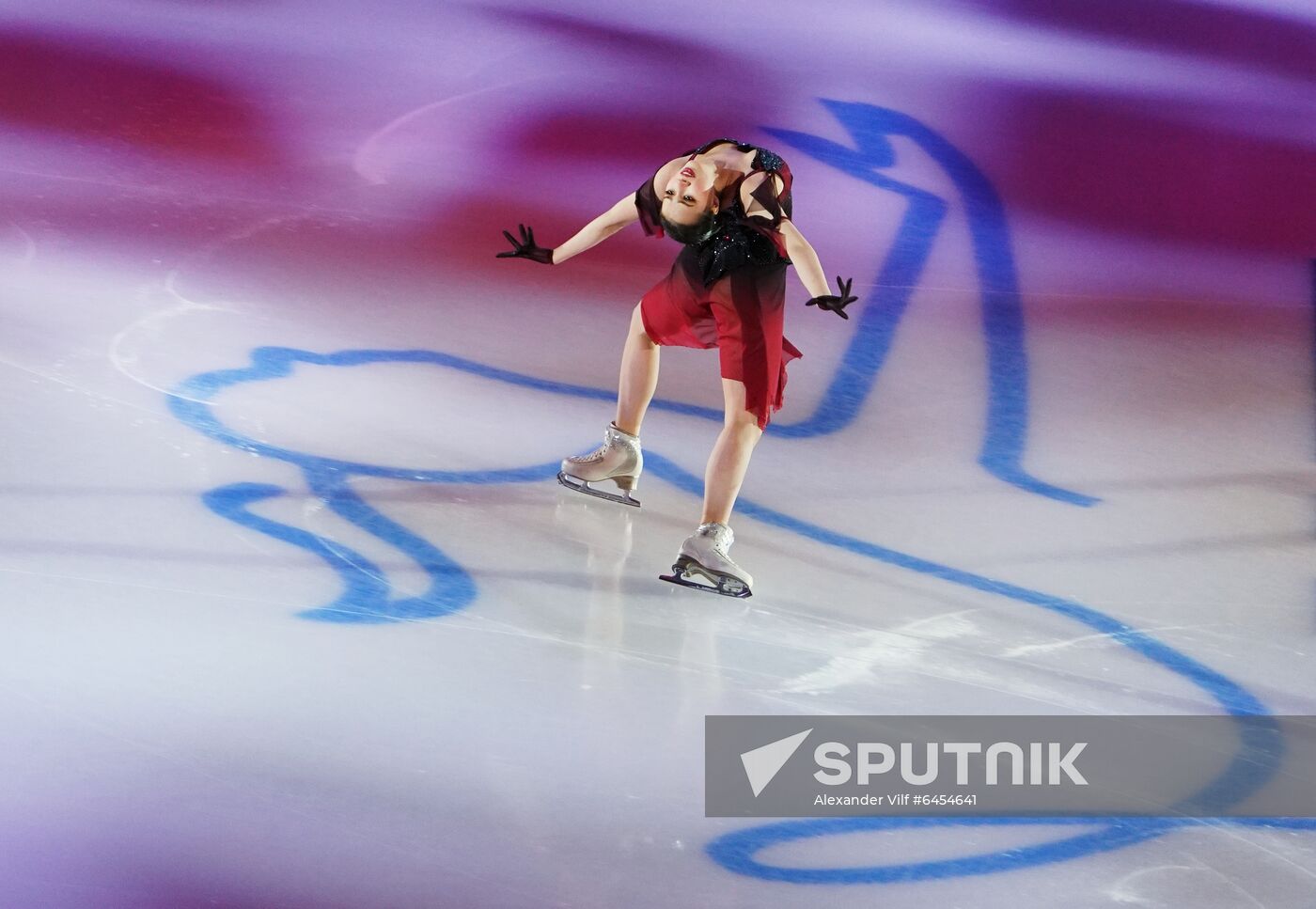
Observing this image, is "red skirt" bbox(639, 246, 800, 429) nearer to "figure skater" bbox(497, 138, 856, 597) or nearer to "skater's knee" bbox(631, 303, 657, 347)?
"figure skater" bbox(497, 138, 856, 597)

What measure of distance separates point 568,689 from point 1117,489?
6.75 feet

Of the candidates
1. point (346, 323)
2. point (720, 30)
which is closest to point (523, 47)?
point (720, 30)

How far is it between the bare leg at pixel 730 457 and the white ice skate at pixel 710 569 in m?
0.10

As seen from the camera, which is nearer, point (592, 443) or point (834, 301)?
point (834, 301)

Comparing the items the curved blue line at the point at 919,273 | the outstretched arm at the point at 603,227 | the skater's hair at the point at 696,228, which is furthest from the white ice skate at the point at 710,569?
the curved blue line at the point at 919,273

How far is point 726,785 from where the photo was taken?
2656 millimetres

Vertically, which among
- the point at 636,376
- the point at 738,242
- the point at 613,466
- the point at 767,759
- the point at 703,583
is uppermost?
the point at 738,242

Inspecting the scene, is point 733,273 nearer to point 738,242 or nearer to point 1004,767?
point 738,242

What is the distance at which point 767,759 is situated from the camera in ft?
9.10

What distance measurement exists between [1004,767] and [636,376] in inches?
61.7

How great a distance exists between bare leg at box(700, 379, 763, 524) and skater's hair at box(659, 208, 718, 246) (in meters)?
0.35

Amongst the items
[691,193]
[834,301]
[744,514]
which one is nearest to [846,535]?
[744,514]

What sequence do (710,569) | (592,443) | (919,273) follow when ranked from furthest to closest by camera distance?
(919,273) → (592,443) → (710,569)

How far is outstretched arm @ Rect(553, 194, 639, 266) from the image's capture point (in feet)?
12.7
